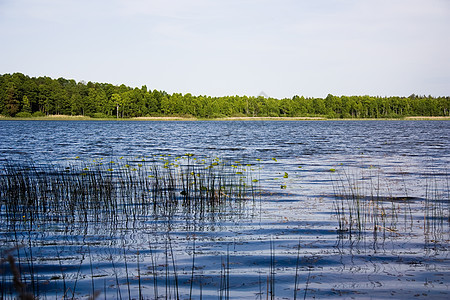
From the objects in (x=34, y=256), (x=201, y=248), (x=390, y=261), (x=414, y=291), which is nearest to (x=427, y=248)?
(x=390, y=261)

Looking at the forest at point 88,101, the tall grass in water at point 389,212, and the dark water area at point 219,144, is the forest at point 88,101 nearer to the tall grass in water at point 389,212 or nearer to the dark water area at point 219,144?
the dark water area at point 219,144

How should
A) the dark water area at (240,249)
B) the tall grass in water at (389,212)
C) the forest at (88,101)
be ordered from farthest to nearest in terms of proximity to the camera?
the forest at (88,101)
the tall grass in water at (389,212)
the dark water area at (240,249)

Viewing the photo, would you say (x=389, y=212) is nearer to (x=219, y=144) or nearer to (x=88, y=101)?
(x=219, y=144)

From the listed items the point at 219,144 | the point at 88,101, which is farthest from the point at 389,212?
the point at 88,101

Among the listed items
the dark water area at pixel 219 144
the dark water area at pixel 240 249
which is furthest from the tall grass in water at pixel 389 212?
the dark water area at pixel 219 144

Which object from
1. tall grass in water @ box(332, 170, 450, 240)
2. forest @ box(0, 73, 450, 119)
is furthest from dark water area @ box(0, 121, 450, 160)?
forest @ box(0, 73, 450, 119)

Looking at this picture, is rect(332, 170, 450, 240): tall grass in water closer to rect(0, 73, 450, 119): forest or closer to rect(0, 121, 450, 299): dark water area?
rect(0, 121, 450, 299): dark water area

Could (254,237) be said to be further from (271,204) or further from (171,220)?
(271,204)

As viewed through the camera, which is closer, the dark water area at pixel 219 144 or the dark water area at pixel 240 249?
the dark water area at pixel 240 249

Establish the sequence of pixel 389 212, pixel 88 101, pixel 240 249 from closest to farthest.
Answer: pixel 240 249 → pixel 389 212 → pixel 88 101

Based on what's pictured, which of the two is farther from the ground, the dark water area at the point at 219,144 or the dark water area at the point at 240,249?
the dark water area at the point at 219,144

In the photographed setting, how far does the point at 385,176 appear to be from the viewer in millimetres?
17547

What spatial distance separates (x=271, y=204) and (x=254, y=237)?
3.57 m

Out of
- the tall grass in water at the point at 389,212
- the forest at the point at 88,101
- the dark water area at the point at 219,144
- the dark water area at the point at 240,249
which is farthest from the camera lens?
the forest at the point at 88,101
